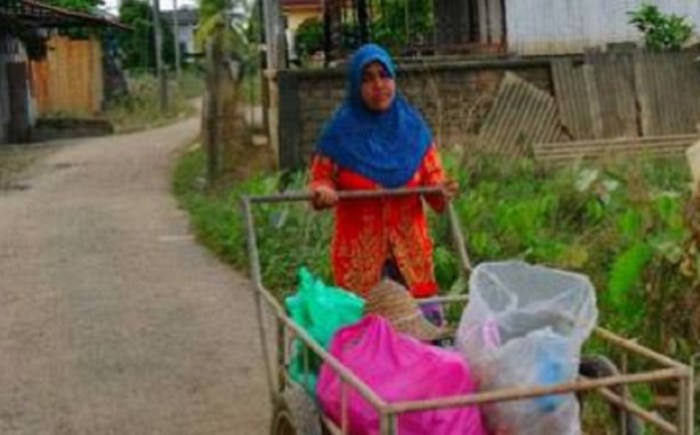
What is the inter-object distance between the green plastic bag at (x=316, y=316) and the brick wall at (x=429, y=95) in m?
9.00

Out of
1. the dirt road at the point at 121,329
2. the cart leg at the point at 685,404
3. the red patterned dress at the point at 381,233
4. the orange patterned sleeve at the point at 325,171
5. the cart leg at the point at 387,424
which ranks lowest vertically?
the dirt road at the point at 121,329

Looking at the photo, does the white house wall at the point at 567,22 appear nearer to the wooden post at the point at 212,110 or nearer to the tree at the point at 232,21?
the tree at the point at 232,21

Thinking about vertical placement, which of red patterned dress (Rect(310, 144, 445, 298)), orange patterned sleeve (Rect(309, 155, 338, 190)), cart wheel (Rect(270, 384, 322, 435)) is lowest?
cart wheel (Rect(270, 384, 322, 435))

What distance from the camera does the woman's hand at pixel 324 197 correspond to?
15.1 feet

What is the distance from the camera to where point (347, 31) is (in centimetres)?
2061

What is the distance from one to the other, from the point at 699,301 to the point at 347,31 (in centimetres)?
1590

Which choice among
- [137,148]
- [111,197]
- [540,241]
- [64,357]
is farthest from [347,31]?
[64,357]

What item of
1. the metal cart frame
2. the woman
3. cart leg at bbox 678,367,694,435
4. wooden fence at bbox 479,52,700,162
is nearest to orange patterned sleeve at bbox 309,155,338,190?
the woman

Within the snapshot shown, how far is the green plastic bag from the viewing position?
4172 millimetres

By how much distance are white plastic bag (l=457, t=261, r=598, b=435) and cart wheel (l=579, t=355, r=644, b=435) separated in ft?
0.71

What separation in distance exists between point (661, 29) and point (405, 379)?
44.7 feet

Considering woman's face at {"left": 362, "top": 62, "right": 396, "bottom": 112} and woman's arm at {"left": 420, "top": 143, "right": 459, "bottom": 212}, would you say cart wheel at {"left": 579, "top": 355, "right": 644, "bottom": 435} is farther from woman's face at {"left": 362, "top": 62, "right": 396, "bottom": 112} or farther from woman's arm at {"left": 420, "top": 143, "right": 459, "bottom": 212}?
woman's face at {"left": 362, "top": 62, "right": 396, "bottom": 112}

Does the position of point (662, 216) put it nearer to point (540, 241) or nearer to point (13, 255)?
point (540, 241)

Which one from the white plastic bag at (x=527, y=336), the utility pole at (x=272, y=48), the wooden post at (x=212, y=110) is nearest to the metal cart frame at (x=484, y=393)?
the white plastic bag at (x=527, y=336)
